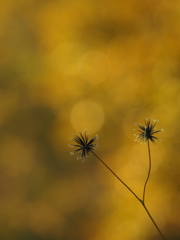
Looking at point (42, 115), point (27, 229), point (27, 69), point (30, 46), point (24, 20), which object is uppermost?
point (24, 20)

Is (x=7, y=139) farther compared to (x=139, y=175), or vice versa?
(x=7, y=139)

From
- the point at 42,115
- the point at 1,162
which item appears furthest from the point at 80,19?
the point at 1,162

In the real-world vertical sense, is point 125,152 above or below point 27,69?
below

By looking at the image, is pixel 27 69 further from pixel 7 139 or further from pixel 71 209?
pixel 71 209

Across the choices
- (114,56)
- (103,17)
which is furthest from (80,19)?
(114,56)

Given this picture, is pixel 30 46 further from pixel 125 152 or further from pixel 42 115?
pixel 125 152

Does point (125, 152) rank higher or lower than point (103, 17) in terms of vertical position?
lower
